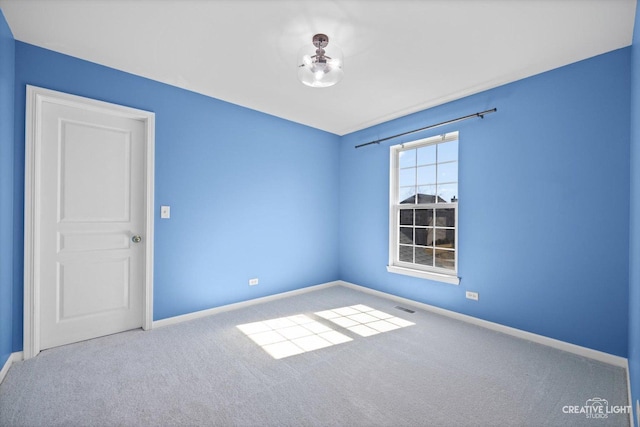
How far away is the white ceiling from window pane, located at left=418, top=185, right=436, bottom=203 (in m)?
1.19

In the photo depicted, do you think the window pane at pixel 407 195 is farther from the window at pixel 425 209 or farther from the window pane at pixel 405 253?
the window pane at pixel 405 253

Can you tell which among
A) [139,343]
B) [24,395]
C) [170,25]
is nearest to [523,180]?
[170,25]

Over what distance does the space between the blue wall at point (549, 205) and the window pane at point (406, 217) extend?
0.74 metres

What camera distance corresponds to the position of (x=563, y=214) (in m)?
2.57

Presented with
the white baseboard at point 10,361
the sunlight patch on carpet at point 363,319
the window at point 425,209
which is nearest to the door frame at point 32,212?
the white baseboard at point 10,361

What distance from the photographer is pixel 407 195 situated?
4.01 metres

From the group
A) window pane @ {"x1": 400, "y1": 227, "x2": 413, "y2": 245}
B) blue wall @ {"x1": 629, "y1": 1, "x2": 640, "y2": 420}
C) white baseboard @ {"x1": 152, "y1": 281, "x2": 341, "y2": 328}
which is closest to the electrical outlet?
window pane @ {"x1": 400, "y1": 227, "x2": 413, "y2": 245}

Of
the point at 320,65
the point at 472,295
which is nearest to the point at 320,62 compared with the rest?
the point at 320,65

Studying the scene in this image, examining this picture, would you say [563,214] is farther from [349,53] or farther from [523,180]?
[349,53]

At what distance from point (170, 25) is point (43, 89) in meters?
1.27

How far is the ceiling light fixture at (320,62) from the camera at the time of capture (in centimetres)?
220

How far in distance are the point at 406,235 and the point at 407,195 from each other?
22.3 inches

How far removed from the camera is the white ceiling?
76.8 inches

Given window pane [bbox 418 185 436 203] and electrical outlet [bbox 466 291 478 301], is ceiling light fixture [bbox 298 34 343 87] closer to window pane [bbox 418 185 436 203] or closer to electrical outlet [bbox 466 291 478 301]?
window pane [bbox 418 185 436 203]
